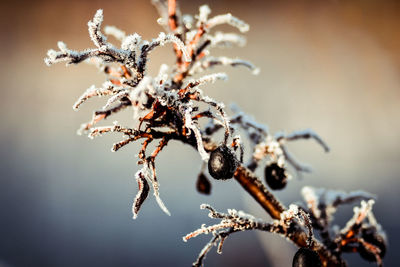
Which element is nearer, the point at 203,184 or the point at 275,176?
the point at 275,176

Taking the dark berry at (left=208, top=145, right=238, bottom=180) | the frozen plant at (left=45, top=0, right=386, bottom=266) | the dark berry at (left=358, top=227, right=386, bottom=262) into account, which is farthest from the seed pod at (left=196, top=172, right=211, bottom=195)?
the dark berry at (left=358, top=227, right=386, bottom=262)

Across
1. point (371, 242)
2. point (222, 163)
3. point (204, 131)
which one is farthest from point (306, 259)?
point (371, 242)

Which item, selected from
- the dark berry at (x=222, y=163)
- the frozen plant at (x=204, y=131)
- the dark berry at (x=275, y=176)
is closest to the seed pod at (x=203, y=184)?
the frozen plant at (x=204, y=131)

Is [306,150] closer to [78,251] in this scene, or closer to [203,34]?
[203,34]

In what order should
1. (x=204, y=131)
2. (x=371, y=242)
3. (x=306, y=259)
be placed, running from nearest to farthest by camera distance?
(x=306, y=259) < (x=204, y=131) < (x=371, y=242)

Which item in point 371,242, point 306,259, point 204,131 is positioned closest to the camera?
Answer: point 306,259

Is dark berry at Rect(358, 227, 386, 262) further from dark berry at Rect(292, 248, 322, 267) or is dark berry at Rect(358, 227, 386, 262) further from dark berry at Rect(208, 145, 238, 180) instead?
dark berry at Rect(208, 145, 238, 180)

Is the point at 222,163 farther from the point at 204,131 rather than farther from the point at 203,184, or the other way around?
the point at 203,184

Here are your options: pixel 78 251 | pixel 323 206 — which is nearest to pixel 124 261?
pixel 78 251
